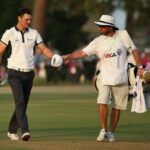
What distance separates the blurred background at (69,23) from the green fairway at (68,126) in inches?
586

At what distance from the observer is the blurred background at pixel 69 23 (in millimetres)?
52156

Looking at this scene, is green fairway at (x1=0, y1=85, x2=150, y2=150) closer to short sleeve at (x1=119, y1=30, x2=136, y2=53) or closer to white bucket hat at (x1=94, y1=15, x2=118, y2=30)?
short sleeve at (x1=119, y1=30, x2=136, y2=53)

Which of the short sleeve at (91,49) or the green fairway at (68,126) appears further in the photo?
the short sleeve at (91,49)

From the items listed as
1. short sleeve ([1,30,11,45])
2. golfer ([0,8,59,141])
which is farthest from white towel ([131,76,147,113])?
short sleeve ([1,30,11,45])

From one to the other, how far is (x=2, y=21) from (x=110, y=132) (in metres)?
49.0

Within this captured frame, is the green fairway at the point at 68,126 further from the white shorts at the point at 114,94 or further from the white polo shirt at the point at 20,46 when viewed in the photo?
the white polo shirt at the point at 20,46

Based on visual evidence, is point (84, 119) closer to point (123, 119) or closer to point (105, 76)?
point (123, 119)

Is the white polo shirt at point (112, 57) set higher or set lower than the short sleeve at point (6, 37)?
lower

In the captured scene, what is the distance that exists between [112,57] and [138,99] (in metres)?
1.02

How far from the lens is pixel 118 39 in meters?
17.0

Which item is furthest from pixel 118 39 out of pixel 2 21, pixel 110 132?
pixel 2 21

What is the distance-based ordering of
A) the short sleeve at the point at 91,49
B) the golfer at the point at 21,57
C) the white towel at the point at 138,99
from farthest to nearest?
the white towel at the point at 138,99 → the short sleeve at the point at 91,49 → the golfer at the point at 21,57

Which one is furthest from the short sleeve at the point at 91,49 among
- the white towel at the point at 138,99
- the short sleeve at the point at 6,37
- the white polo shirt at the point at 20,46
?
the short sleeve at the point at 6,37

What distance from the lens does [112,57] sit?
16.9 meters
